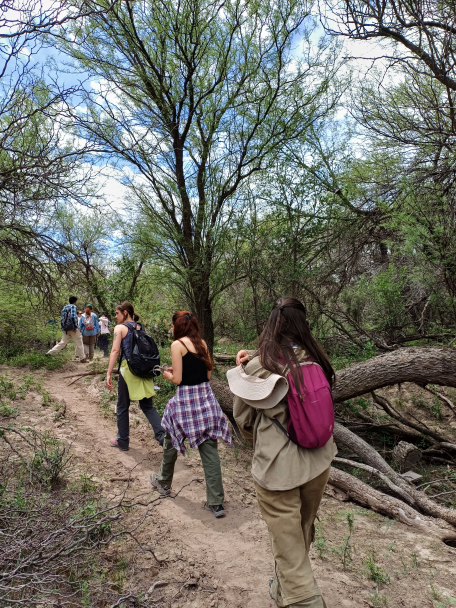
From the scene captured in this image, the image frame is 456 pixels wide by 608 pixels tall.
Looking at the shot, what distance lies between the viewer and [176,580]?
2.84 m

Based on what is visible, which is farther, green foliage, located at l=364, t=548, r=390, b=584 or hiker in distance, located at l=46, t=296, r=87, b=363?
hiker in distance, located at l=46, t=296, r=87, b=363

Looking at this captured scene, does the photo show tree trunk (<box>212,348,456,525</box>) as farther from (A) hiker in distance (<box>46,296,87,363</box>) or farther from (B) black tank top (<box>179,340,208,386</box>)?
(A) hiker in distance (<box>46,296,87,363</box>)

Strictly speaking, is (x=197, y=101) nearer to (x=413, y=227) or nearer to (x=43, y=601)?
(x=413, y=227)

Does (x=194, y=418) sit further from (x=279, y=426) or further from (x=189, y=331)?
(x=279, y=426)

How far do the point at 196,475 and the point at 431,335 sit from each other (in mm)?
4868

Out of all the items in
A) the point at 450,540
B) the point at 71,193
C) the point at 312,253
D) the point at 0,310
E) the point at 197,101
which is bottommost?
the point at 450,540

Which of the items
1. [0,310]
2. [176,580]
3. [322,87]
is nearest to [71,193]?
[176,580]

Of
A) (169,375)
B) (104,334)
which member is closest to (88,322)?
(104,334)

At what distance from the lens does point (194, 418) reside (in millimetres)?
3887

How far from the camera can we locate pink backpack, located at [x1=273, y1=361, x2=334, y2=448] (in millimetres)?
2188

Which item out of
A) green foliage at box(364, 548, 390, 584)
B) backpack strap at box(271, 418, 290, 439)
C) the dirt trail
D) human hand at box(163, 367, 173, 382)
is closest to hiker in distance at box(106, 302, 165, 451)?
the dirt trail

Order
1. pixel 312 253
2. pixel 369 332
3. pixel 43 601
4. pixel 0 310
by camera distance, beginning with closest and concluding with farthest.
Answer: pixel 43 601
pixel 312 253
pixel 369 332
pixel 0 310

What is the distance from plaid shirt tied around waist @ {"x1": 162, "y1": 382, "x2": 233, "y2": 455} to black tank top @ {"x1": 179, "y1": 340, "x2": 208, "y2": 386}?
0.05m

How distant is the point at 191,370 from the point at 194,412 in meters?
0.41
